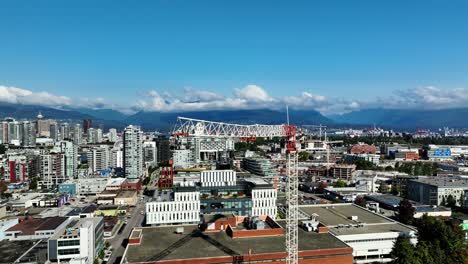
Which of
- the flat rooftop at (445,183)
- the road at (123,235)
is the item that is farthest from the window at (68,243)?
the flat rooftop at (445,183)

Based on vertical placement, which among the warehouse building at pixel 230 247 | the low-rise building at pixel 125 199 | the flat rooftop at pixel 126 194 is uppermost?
the warehouse building at pixel 230 247

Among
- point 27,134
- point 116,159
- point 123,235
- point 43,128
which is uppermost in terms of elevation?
point 43,128

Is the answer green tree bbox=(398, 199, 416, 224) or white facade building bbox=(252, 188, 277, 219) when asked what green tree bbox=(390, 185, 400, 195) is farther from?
white facade building bbox=(252, 188, 277, 219)

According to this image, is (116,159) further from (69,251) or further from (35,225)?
(69,251)

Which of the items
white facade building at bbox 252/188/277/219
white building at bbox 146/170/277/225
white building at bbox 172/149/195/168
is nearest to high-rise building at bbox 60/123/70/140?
white building at bbox 172/149/195/168

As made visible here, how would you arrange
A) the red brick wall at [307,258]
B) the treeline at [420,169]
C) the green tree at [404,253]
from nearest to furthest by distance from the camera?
the red brick wall at [307,258], the green tree at [404,253], the treeline at [420,169]

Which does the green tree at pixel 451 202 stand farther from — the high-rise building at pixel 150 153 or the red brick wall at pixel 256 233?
the high-rise building at pixel 150 153

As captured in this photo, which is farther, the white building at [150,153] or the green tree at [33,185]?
the white building at [150,153]

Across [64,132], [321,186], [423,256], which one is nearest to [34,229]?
[423,256]
